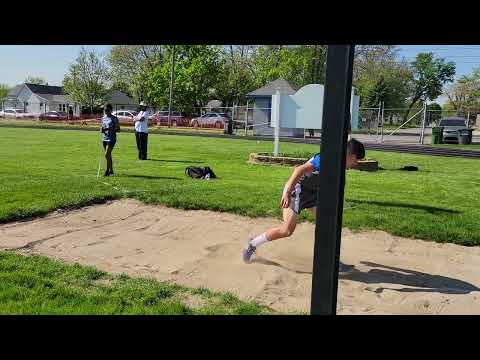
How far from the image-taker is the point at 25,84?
81125 millimetres

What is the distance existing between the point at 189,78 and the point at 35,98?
40.7 metres

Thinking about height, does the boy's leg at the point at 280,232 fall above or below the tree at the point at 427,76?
below

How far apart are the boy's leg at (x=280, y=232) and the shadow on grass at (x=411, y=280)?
2.42ft

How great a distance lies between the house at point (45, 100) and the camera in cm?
6100

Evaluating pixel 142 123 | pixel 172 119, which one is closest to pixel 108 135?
pixel 142 123

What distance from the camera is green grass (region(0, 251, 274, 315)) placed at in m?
3.74

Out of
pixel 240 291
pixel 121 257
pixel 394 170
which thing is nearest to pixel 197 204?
pixel 121 257

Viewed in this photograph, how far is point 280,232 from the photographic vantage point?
5.05 m

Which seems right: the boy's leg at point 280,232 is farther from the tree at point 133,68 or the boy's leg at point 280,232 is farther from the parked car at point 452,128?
the tree at point 133,68

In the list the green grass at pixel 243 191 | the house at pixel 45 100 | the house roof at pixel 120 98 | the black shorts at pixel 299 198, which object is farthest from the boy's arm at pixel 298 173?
the house roof at pixel 120 98
